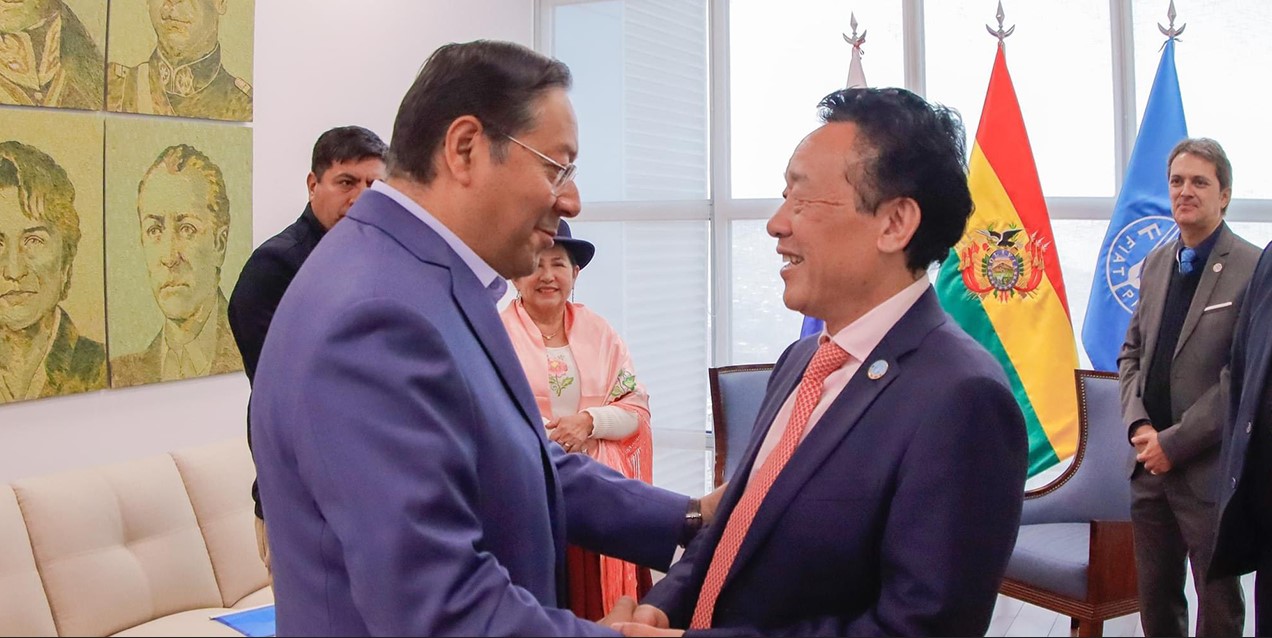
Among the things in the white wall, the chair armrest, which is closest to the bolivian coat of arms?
the chair armrest

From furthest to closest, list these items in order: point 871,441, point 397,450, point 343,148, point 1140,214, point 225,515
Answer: point 1140,214
point 225,515
point 343,148
point 871,441
point 397,450

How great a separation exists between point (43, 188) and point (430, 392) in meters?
2.66

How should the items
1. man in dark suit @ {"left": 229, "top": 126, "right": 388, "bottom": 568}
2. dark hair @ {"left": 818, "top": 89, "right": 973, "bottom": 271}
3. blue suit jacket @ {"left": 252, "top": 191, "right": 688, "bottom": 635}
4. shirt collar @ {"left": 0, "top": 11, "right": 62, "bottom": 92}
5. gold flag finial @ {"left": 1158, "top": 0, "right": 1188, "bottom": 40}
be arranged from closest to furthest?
blue suit jacket @ {"left": 252, "top": 191, "right": 688, "bottom": 635} → dark hair @ {"left": 818, "top": 89, "right": 973, "bottom": 271} → man in dark suit @ {"left": 229, "top": 126, "right": 388, "bottom": 568} → shirt collar @ {"left": 0, "top": 11, "right": 62, "bottom": 92} → gold flag finial @ {"left": 1158, "top": 0, "right": 1188, "bottom": 40}

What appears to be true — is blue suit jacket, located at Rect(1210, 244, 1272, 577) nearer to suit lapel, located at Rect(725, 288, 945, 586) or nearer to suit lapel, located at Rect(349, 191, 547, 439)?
suit lapel, located at Rect(725, 288, 945, 586)

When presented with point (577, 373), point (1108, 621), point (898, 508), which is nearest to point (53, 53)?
point (577, 373)

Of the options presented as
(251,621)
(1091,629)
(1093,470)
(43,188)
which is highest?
(43,188)

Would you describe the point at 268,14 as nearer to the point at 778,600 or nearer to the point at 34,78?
the point at 34,78

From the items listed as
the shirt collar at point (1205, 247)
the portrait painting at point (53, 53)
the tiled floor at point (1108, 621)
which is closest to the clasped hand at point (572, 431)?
the tiled floor at point (1108, 621)

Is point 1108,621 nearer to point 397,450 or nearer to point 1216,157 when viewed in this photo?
point 1216,157

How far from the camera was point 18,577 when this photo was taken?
9.47 feet

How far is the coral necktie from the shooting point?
61.5 inches

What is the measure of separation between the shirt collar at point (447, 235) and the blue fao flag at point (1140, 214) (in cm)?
363

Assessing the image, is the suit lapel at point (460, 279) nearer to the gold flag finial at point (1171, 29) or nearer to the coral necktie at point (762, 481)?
the coral necktie at point (762, 481)

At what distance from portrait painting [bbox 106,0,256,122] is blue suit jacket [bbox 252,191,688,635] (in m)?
2.62
